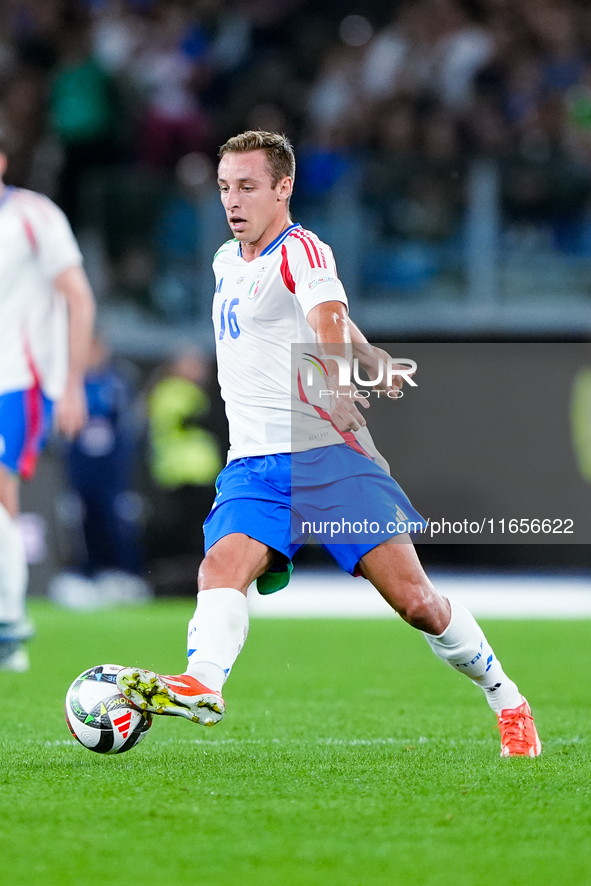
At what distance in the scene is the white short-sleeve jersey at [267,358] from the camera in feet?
15.2

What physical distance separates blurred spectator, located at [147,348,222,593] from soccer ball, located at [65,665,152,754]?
8.43 m

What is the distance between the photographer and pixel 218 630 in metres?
4.41

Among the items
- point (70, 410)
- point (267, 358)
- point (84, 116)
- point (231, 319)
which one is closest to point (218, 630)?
point (267, 358)

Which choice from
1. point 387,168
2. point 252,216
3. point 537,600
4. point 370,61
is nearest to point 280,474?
point 252,216

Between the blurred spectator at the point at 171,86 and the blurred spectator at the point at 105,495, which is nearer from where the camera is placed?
the blurred spectator at the point at 105,495

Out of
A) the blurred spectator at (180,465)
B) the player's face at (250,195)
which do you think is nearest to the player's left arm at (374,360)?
the player's face at (250,195)

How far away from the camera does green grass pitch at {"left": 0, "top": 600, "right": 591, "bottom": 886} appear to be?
3.10 meters

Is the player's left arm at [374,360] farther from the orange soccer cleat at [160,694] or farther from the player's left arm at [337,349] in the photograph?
the orange soccer cleat at [160,694]

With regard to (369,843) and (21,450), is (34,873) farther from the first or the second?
(21,450)

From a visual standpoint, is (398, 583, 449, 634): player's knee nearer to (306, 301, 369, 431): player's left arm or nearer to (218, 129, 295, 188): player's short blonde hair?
(306, 301, 369, 431): player's left arm

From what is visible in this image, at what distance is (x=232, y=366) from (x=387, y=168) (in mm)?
9698

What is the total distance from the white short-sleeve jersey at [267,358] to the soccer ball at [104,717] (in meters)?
0.92

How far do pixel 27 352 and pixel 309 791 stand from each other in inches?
152

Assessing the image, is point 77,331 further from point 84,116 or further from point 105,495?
point 84,116
